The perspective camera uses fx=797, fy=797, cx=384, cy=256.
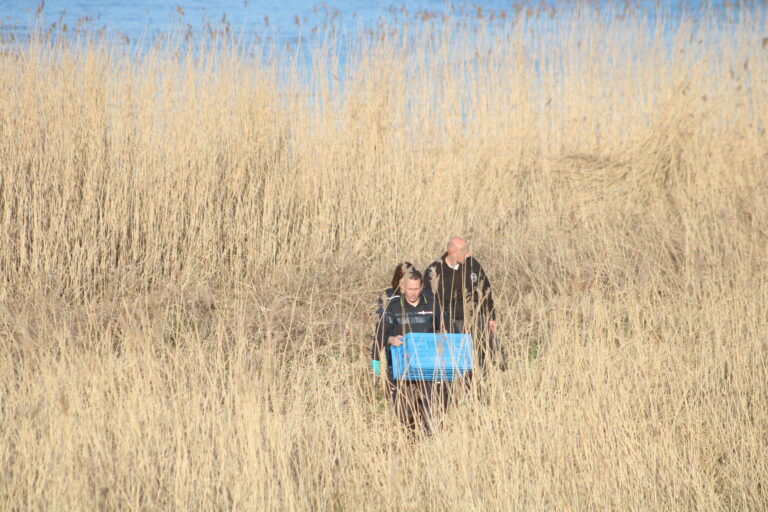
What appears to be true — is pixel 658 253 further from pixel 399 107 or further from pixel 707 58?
pixel 707 58

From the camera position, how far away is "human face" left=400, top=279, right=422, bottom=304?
3684 mm

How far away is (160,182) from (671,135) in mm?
4892

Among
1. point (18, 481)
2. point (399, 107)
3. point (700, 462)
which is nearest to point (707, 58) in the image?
point (399, 107)

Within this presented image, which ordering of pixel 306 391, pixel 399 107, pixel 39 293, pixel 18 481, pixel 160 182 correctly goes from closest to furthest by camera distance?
pixel 18 481, pixel 306 391, pixel 39 293, pixel 160 182, pixel 399 107

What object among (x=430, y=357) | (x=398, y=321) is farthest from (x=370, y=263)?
(x=430, y=357)

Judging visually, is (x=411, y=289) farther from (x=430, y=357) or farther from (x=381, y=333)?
(x=430, y=357)

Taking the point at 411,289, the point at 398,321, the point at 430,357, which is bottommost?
the point at 430,357

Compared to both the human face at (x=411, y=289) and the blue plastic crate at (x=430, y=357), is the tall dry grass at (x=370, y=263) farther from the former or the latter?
the human face at (x=411, y=289)

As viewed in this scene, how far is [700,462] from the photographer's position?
10.0 feet

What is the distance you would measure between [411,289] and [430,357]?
0.45 meters

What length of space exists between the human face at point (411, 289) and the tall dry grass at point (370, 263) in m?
0.43

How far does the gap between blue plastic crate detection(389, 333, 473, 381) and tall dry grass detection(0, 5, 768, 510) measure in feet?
0.55

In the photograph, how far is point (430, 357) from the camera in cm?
334

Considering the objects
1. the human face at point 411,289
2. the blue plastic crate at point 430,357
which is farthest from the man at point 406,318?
the blue plastic crate at point 430,357
